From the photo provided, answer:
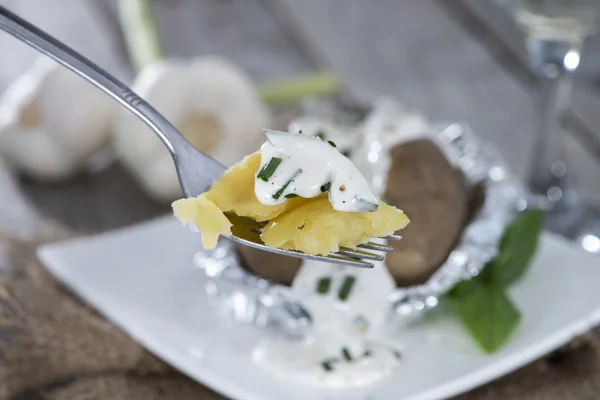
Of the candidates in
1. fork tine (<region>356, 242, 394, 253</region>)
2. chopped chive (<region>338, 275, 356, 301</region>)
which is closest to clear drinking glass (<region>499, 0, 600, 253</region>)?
chopped chive (<region>338, 275, 356, 301</region>)

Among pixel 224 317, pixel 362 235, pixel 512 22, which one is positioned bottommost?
pixel 512 22

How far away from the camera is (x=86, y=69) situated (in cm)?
117

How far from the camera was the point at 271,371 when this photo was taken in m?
1.40

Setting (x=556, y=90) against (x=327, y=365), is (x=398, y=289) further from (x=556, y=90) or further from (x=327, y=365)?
(x=556, y=90)

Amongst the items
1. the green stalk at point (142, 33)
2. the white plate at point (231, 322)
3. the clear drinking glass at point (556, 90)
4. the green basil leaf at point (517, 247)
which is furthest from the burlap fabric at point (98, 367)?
the green stalk at point (142, 33)

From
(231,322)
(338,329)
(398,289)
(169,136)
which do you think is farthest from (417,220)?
(169,136)

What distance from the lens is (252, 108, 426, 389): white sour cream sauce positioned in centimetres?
138

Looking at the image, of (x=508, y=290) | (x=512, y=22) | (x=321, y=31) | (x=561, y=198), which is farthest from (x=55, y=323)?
(x=512, y=22)

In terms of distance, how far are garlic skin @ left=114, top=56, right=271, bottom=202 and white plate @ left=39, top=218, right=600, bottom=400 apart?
0.82ft

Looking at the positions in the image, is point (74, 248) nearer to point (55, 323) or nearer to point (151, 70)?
point (55, 323)

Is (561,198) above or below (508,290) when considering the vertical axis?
below

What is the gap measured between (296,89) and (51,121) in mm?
758

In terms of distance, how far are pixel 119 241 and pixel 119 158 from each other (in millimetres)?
481

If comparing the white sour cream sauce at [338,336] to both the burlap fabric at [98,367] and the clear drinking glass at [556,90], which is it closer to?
the burlap fabric at [98,367]
